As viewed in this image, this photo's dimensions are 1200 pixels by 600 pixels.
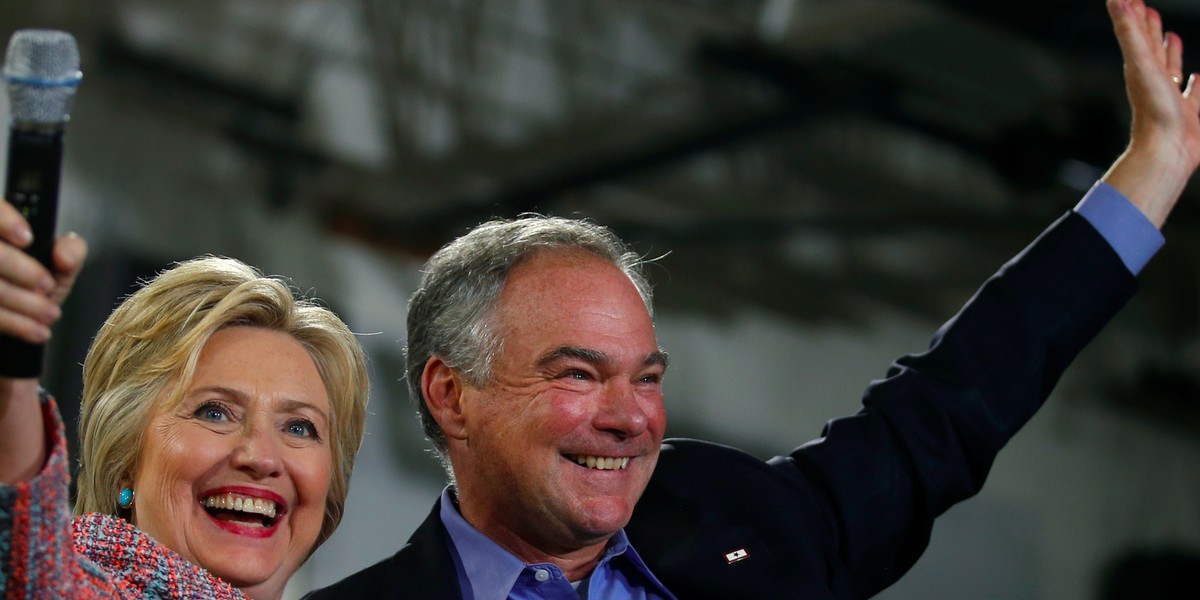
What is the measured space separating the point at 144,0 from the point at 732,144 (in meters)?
3.04

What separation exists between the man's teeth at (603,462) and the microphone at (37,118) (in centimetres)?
94

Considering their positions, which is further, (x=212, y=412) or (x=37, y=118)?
(x=212, y=412)

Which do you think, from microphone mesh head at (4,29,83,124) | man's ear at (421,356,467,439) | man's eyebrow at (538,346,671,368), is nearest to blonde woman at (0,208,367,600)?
man's ear at (421,356,467,439)

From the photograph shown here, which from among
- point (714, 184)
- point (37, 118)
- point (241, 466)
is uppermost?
point (714, 184)

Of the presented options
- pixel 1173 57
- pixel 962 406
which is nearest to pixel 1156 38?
pixel 1173 57

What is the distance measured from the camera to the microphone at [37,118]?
0.96 metres

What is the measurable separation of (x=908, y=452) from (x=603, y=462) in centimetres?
48

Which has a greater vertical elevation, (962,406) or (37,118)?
(37,118)

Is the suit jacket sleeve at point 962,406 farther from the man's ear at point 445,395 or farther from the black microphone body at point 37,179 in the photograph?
the black microphone body at point 37,179

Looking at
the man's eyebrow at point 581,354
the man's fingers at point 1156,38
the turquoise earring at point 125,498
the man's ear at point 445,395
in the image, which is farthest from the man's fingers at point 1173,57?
the turquoise earring at point 125,498

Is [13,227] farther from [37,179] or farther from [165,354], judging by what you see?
[165,354]

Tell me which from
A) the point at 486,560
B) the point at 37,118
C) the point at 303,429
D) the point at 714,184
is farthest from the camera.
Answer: the point at 714,184

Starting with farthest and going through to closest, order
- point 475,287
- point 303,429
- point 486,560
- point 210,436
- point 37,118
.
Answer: point 475,287 < point 486,560 < point 303,429 < point 210,436 < point 37,118

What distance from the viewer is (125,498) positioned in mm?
1665
